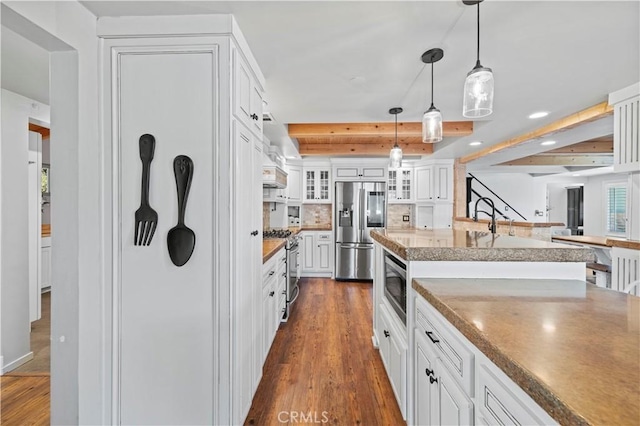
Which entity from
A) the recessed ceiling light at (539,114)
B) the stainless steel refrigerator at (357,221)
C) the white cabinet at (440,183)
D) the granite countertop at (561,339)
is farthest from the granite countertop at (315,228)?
the granite countertop at (561,339)

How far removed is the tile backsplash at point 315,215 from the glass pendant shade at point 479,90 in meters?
4.44

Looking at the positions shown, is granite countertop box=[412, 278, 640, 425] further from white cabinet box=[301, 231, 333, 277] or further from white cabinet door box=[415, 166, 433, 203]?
white cabinet door box=[415, 166, 433, 203]

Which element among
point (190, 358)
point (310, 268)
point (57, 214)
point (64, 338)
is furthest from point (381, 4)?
point (310, 268)

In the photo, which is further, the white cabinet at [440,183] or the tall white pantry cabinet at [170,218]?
the white cabinet at [440,183]

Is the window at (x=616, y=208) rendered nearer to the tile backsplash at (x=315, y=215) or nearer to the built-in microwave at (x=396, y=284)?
the tile backsplash at (x=315, y=215)

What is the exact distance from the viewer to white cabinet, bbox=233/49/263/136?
5.00 ft

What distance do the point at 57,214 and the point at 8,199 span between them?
144cm

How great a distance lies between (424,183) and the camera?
5445mm

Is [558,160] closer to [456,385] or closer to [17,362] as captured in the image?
[456,385]

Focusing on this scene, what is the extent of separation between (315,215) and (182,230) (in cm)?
441

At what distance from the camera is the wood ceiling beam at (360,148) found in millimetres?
4590

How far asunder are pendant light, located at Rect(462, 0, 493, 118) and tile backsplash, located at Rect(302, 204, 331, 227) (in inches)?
175

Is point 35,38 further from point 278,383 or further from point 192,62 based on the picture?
point 278,383

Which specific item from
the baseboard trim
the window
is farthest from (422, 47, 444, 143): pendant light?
the window
